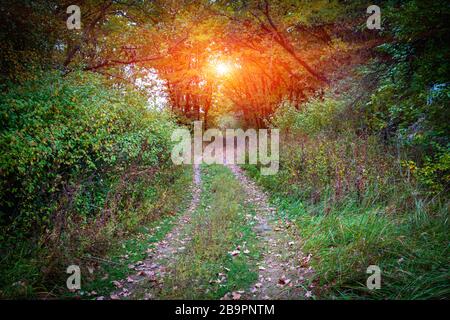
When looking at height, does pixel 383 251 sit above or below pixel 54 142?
below

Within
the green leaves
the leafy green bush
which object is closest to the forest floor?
the leafy green bush

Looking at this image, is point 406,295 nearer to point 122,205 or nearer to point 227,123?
point 122,205

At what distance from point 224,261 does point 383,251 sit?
2818 millimetres

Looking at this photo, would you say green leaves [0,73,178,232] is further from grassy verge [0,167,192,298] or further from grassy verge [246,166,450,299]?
grassy verge [246,166,450,299]

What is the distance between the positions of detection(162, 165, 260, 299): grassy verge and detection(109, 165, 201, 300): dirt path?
0.23 meters

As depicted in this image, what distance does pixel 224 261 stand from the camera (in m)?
5.16

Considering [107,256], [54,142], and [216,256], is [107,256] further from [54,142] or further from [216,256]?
[54,142]

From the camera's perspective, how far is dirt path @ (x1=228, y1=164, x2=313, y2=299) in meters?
4.26

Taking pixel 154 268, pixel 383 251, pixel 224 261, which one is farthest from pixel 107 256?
pixel 383 251

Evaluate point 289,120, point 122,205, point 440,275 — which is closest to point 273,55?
point 289,120

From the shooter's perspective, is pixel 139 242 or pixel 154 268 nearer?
pixel 154 268

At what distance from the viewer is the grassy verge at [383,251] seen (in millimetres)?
3629

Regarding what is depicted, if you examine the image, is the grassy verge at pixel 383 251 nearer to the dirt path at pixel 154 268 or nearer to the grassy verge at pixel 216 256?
the grassy verge at pixel 216 256
